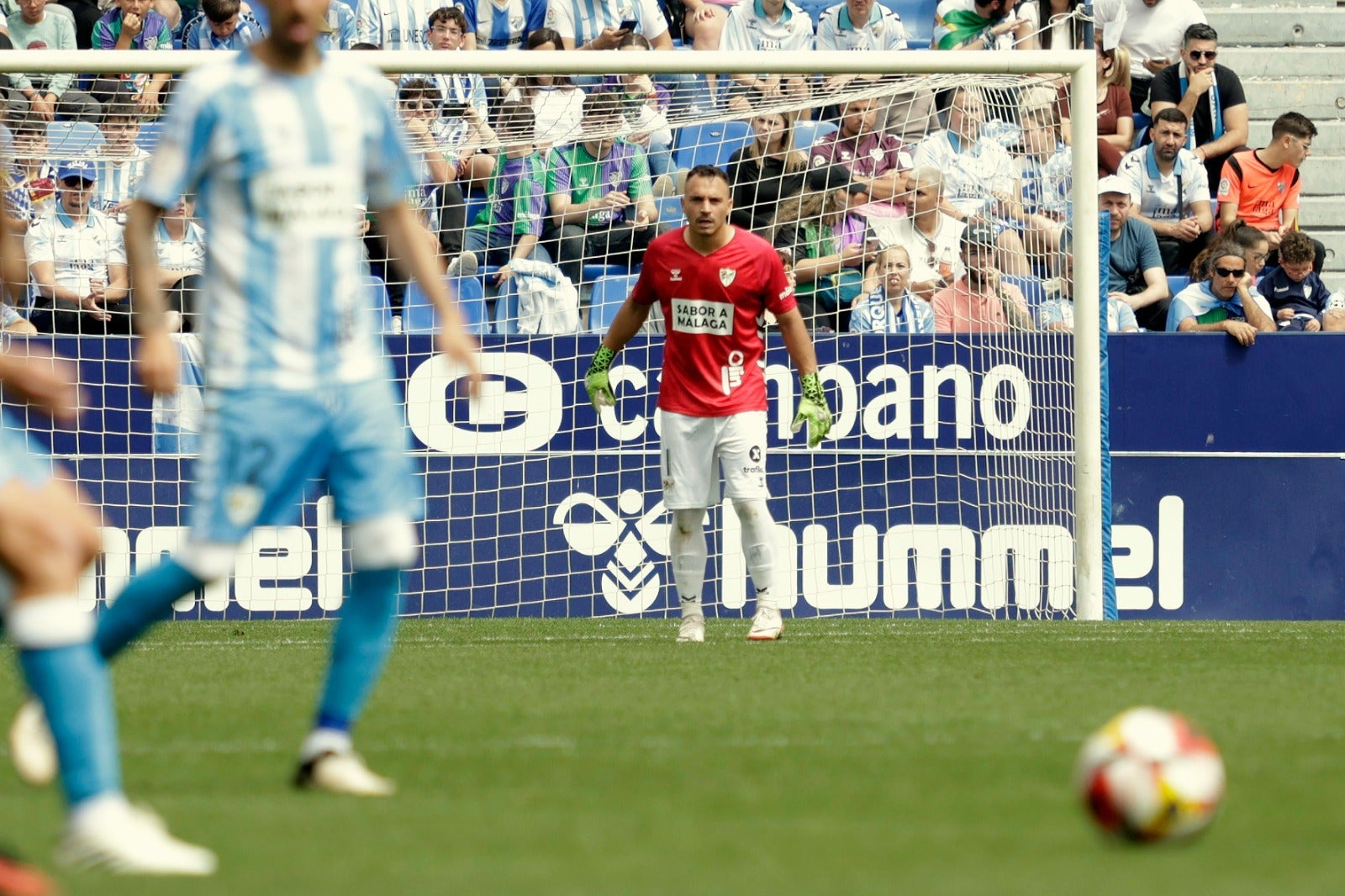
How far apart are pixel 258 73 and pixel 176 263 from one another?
749cm

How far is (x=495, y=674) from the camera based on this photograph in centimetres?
786

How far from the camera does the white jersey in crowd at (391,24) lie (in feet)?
48.0

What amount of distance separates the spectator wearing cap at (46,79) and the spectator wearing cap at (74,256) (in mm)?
330

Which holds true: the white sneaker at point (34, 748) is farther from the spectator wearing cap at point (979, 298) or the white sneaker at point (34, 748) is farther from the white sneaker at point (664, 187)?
the spectator wearing cap at point (979, 298)

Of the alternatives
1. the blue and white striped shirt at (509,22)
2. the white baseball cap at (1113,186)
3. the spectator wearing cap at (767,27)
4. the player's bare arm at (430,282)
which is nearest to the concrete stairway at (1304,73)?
the white baseball cap at (1113,186)

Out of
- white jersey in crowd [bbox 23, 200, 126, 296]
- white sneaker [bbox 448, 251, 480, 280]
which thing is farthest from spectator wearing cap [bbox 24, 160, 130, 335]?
white sneaker [bbox 448, 251, 480, 280]

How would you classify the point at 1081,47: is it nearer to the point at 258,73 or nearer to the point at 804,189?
the point at 804,189

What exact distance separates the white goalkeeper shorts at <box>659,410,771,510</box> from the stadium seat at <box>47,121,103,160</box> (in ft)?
14.3

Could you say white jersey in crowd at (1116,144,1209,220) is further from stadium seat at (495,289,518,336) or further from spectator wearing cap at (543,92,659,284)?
stadium seat at (495,289,518,336)

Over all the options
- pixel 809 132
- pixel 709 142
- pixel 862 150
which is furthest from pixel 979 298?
pixel 709 142

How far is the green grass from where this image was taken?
146 inches

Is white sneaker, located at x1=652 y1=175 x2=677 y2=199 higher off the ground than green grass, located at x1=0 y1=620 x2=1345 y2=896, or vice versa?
white sneaker, located at x1=652 y1=175 x2=677 y2=199

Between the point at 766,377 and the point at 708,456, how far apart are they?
250 centimetres

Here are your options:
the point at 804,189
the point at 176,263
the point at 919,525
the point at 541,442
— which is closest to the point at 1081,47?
the point at 804,189
